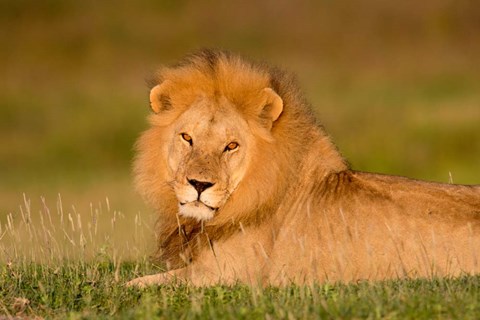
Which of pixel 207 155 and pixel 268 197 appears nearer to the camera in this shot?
pixel 207 155

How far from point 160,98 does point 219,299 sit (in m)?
2.17

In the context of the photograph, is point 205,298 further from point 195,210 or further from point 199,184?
point 199,184

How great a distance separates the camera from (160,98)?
31.5 ft

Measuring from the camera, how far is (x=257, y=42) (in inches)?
1770

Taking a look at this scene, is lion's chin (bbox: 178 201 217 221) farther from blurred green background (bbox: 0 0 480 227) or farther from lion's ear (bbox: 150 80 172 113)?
blurred green background (bbox: 0 0 480 227)

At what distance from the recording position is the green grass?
23.2 feet

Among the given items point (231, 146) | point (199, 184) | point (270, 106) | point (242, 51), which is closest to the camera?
point (199, 184)

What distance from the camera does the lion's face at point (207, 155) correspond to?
351 inches

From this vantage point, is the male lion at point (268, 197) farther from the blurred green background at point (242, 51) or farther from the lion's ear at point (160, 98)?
the blurred green background at point (242, 51)

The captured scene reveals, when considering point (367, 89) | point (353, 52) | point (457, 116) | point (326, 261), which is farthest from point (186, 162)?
point (353, 52)

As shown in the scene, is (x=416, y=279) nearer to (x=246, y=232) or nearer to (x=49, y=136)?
(x=246, y=232)

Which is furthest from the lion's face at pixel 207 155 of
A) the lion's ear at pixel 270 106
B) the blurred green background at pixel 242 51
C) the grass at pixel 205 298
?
the blurred green background at pixel 242 51

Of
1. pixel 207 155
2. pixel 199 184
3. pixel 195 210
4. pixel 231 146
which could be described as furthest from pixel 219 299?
pixel 231 146

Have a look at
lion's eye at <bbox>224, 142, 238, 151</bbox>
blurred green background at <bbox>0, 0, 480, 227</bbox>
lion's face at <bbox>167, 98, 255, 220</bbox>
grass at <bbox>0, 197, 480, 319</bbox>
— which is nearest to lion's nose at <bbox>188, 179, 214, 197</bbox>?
lion's face at <bbox>167, 98, 255, 220</bbox>
